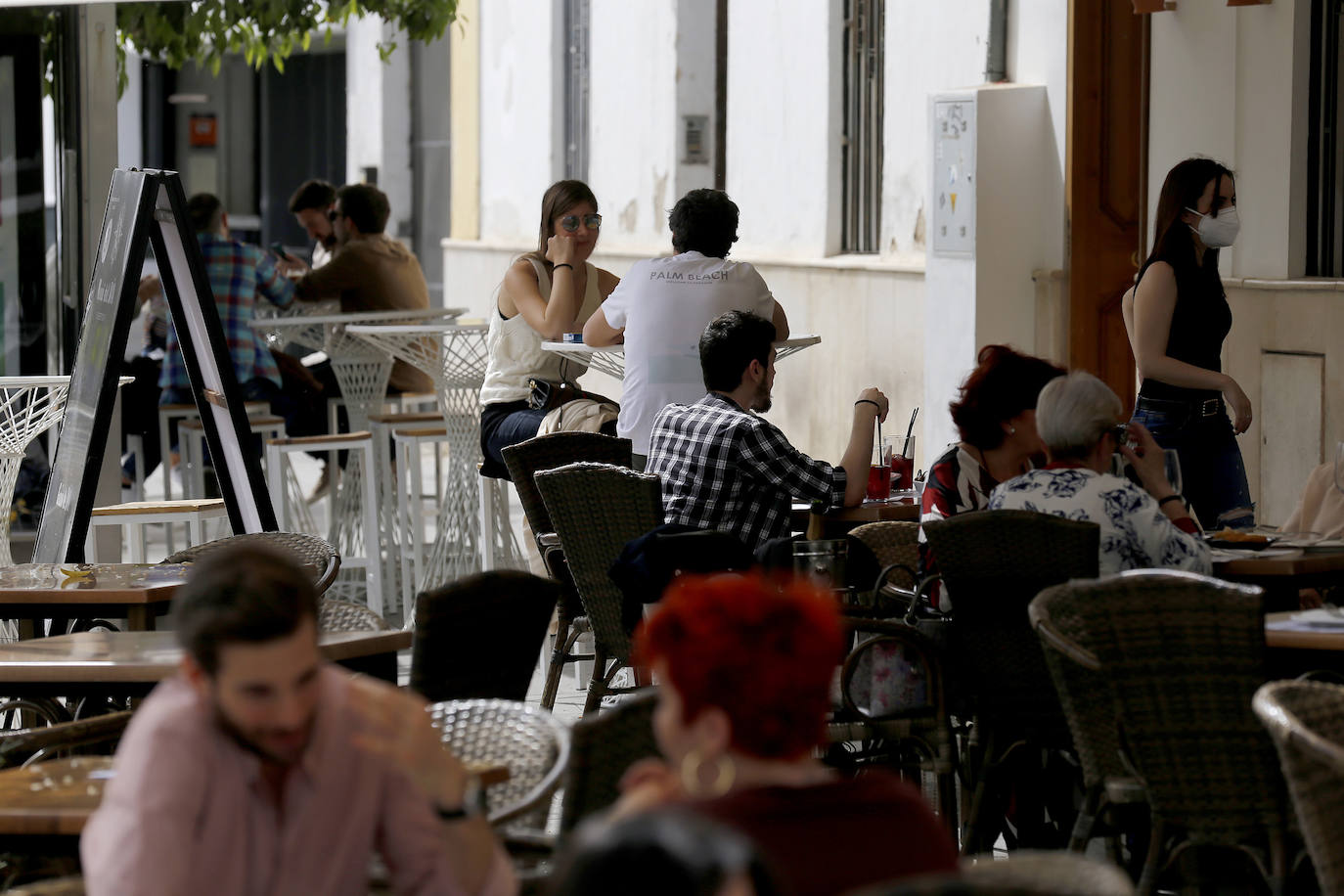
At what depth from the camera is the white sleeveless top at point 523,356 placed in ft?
26.8

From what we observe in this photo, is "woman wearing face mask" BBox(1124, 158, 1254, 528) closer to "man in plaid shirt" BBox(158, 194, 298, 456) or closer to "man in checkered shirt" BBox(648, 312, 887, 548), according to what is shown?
"man in checkered shirt" BBox(648, 312, 887, 548)

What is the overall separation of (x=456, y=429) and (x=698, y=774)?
6491 millimetres

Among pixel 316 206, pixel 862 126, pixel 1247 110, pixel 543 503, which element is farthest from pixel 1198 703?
pixel 862 126

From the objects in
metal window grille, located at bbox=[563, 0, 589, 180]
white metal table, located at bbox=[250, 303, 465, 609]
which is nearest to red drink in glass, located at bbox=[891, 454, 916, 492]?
white metal table, located at bbox=[250, 303, 465, 609]

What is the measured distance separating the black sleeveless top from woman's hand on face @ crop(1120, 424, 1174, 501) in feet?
5.07

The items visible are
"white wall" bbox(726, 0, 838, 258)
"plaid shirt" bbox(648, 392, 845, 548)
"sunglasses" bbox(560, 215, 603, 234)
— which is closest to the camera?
"plaid shirt" bbox(648, 392, 845, 548)

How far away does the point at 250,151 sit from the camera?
2525 cm

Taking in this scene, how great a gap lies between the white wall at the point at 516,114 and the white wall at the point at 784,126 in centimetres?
298

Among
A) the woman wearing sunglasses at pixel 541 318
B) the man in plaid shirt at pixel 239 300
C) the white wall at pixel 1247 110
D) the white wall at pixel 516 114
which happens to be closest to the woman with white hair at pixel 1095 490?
the woman wearing sunglasses at pixel 541 318

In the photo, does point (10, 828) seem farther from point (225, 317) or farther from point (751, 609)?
point (225, 317)

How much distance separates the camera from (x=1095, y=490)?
4.73m

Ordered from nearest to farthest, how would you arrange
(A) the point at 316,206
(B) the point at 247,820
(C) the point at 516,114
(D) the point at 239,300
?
(B) the point at 247,820 → (D) the point at 239,300 → (A) the point at 316,206 → (C) the point at 516,114

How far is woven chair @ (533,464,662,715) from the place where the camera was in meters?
5.84

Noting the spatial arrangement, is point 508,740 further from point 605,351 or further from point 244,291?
point 244,291
